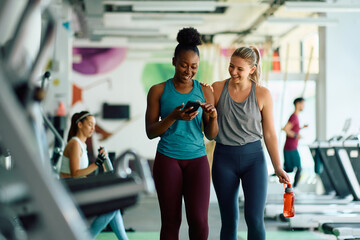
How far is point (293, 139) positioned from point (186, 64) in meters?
4.99

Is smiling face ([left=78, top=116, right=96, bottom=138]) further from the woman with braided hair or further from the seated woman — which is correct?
the woman with braided hair

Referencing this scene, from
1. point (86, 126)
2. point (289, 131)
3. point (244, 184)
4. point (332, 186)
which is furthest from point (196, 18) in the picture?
point (244, 184)

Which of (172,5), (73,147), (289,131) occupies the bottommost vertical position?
(289,131)

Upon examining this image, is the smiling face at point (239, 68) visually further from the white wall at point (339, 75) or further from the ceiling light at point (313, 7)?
the white wall at point (339, 75)

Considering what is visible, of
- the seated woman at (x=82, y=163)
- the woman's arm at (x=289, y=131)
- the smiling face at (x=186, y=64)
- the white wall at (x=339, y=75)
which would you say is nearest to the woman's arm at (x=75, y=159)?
the seated woman at (x=82, y=163)

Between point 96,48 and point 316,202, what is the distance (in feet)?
19.6

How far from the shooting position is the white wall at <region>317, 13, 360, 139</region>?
7715 millimetres

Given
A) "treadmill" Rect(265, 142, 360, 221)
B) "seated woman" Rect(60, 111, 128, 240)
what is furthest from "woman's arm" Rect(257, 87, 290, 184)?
"treadmill" Rect(265, 142, 360, 221)

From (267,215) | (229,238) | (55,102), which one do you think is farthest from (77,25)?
(229,238)

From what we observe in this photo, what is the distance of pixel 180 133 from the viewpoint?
2148mm

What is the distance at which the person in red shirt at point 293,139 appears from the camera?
673 cm

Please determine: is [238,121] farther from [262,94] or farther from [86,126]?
[86,126]

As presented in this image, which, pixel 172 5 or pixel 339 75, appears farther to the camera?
pixel 339 75

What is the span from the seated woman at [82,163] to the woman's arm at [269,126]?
0.93 m
